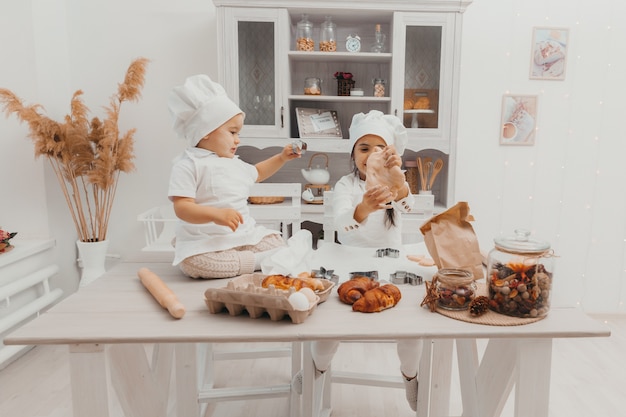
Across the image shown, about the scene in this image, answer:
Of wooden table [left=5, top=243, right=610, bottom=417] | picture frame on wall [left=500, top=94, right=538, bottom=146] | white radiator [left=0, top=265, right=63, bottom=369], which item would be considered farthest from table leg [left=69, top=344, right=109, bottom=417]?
picture frame on wall [left=500, top=94, right=538, bottom=146]

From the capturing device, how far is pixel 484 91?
10.1ft

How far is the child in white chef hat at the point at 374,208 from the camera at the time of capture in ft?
4.97

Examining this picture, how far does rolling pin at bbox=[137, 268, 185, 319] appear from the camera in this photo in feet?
3.43

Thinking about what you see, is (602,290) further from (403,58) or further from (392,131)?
(392,131)

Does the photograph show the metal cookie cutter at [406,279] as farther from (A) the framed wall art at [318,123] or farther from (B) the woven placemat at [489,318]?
(A) the framed wall art at [318,123]

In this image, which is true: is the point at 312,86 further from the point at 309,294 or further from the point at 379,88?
the point at 309,294

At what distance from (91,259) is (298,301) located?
226 centimetres

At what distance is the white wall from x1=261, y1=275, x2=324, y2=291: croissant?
87.5 inches

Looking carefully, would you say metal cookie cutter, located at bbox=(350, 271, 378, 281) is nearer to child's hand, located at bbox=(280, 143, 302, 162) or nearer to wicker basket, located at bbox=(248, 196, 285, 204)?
child's hand, located at bbox=(280, 143, 302, 162)

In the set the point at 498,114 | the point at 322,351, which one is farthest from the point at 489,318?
the point at 498,114

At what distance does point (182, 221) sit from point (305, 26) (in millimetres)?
1844

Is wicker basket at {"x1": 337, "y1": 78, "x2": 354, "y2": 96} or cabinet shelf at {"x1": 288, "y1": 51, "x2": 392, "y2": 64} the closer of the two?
cabinet shelf at {"x1": 288, "y1": 51, "x2": 392, "y2": 64}

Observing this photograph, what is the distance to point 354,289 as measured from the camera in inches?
44.7

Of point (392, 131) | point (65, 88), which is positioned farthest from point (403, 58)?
point (65, 88)
